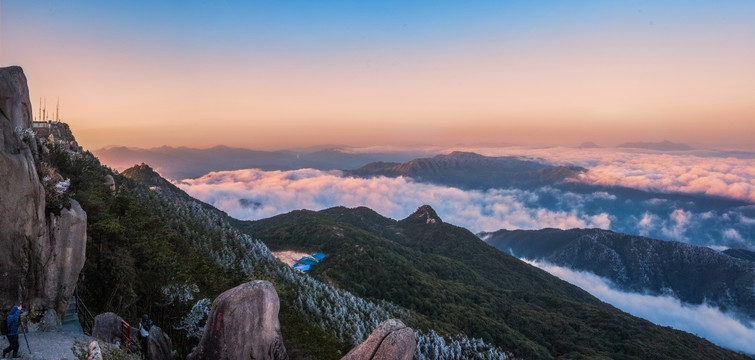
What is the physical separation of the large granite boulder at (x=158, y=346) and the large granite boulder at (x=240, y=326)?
1218mm

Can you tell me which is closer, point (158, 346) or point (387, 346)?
point (387, 346)

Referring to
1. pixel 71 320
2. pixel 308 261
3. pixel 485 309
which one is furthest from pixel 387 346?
pixel 308 261

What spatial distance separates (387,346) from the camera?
70.0 ft

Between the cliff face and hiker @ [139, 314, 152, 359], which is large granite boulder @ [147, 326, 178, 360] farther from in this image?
the cliff face

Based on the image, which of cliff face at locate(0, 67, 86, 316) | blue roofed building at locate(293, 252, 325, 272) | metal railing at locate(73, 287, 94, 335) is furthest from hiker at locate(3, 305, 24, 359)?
blue roofed building at locate(293, 252, 325, 272)

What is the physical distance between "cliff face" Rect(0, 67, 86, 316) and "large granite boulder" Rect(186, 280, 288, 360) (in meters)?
7.80

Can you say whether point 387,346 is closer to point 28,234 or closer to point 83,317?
point 83,317

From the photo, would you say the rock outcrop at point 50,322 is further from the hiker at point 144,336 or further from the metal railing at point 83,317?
the hiker at point 144,336

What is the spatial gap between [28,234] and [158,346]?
29.0ft

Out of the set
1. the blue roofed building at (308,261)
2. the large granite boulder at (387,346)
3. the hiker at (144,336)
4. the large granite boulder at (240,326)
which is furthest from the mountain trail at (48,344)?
the blue roofed building at (308,261)

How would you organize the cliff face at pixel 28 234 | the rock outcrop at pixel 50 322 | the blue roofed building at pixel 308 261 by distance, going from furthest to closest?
the blue roofed building at pixel 308 261
the rock outcrop at pixel 50 322
the cliff face at pixel 28 234

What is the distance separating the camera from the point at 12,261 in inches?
741

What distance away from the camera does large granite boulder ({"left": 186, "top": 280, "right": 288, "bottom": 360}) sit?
2244cm

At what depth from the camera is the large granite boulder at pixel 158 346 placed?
21.2 metres
